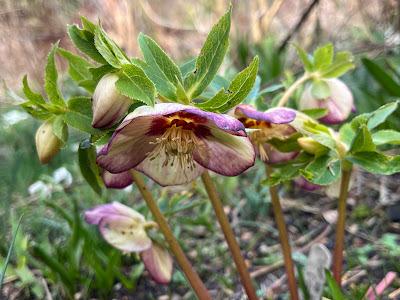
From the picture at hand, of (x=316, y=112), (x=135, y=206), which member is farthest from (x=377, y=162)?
(x=135, y=206)

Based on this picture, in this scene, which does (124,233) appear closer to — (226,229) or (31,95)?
(226,229)

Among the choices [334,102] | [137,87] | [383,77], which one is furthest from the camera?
[383,77]

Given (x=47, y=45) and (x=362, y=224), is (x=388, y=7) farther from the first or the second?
(x=47, y=45)

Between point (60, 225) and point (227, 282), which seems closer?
point (227, 282)

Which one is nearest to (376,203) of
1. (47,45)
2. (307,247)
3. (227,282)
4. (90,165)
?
(307,247)

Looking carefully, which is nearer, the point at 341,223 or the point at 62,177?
the point at 341,223
